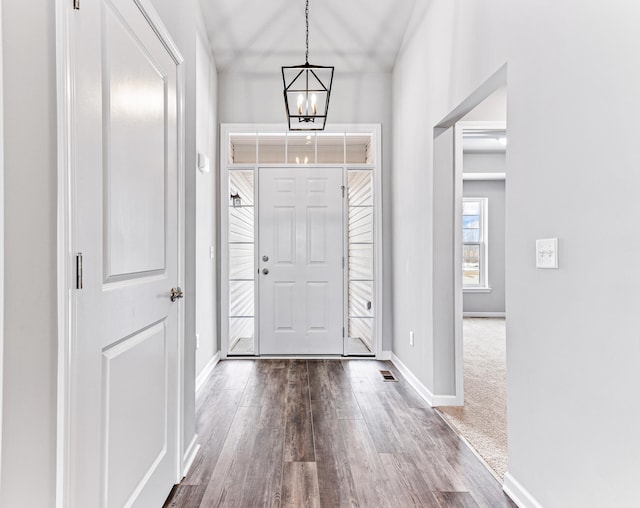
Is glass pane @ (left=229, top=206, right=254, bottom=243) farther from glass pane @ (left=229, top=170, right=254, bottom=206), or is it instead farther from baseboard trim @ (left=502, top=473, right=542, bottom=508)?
baseboard trim @ (left=502, top=473, right=542, bottom=508)

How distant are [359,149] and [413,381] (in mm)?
2367

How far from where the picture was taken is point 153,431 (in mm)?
1663

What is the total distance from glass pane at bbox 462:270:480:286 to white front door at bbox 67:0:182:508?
21.1ft

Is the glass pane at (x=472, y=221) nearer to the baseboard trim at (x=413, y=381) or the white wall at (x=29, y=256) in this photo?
the baseboard trim at (x=413, y=381)

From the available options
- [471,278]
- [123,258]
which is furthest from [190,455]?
[471,278]

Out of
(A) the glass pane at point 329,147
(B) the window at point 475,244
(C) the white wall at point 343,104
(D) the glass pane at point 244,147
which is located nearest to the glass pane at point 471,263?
(B) the window at point 475,244

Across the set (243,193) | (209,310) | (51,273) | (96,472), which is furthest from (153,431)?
(243,193)

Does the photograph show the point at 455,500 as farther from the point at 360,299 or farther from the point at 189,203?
the point at 360,299

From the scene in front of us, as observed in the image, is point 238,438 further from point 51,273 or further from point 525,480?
point 51,273

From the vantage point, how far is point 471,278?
7.46 meters

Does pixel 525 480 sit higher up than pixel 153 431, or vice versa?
pixel 153 431

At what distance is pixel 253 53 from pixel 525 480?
3.94m

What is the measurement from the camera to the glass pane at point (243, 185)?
430cm

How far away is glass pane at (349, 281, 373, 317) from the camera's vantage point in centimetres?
432
